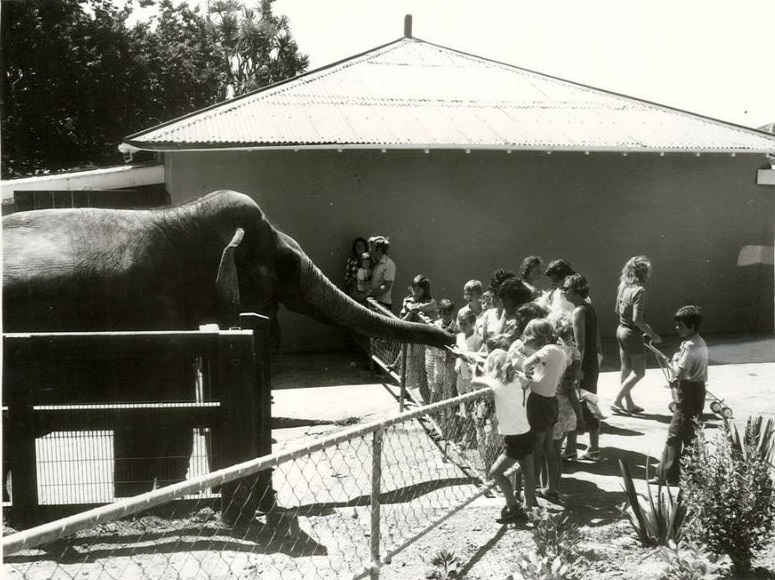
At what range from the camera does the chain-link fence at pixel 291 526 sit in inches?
169

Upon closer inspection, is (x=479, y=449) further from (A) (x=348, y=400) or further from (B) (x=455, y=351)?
(A) (x=348, y=400)

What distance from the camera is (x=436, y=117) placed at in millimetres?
12680

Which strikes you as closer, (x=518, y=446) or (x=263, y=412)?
(x=518, y=446)

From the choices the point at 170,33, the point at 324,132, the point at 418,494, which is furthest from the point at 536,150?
the point at 170,33

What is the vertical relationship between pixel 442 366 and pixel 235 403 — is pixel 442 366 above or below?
below

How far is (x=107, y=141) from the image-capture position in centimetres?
3019

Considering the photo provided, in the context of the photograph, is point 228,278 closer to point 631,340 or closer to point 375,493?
point 375,493

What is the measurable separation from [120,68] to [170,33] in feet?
21.4

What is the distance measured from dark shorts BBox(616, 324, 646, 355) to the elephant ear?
406 cm

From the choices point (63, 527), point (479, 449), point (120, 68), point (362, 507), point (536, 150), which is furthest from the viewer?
point (120, 68)

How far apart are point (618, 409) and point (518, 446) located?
3.77 metres

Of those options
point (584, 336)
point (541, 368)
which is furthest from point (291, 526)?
point (584, 336)

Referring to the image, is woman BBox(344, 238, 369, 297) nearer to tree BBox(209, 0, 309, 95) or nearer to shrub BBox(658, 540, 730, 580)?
shrub BBox(658, 540, 730, 580)

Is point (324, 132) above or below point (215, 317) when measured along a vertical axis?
above
